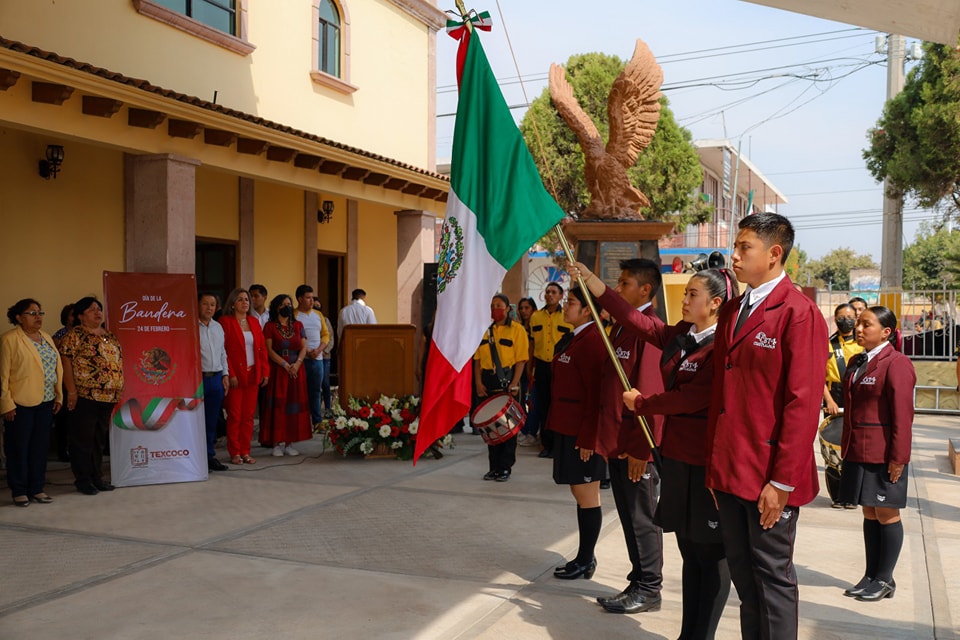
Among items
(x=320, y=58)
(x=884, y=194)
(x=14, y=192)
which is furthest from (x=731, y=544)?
(x=884, y=194)

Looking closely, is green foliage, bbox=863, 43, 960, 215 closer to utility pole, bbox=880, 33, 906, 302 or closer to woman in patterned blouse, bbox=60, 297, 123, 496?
utility pole, bbox=880, 33, 906, 302

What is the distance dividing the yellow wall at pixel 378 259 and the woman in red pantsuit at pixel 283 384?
715 centimetres

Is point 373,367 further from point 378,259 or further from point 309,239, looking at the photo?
point 378,259

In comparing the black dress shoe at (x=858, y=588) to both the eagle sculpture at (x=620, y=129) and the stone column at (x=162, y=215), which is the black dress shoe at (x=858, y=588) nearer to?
the stone column at (x=162, y=215)

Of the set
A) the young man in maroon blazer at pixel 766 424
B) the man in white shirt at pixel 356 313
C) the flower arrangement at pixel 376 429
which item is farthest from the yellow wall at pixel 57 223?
the young man in maroon blazer at pixel 766 424

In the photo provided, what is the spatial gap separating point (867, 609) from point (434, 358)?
2.83 m

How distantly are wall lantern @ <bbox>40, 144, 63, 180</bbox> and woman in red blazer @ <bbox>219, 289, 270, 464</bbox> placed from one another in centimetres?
294

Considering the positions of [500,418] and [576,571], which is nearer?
[576,571]

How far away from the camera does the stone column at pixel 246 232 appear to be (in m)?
14.2

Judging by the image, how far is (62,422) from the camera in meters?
9.79

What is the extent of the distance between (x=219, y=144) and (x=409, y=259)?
5212 mm

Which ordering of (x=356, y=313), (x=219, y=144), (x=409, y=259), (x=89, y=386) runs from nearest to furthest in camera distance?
1. (x=89, y=386)
2. (x=219, y=144)
3. (x=356, y=313)
4. (x=409, y=259)

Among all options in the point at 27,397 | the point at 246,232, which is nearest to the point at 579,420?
the point at 27,397

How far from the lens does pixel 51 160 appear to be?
35.2 feet
